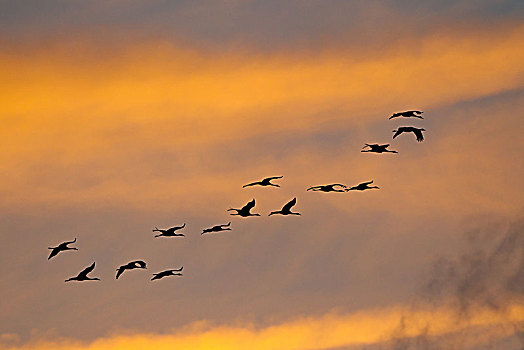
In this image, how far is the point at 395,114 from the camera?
19850 centimetres
